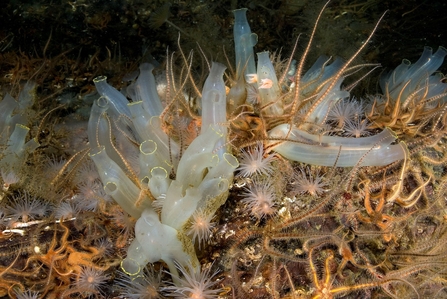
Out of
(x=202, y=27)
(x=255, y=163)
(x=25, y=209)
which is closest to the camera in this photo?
(x=255, y=163)

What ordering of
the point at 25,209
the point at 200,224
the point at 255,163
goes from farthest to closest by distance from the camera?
1. the point at 25,209
2. the point at 255,163
3. the point at 200,224

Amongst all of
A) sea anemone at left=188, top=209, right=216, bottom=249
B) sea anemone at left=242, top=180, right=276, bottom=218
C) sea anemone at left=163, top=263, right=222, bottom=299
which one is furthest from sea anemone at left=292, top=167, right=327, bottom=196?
sea anemone at left=163, top=263, right=222, bottom=299

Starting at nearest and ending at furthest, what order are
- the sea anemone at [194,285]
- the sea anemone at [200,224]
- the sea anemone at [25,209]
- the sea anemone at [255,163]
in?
the sea anemone at [194,285], the sea anemone at [200,224], the sea anemone at [255,163], the sea anemone at [25,209]

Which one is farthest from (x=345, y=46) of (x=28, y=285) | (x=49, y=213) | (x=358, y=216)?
(x=28, y=285)

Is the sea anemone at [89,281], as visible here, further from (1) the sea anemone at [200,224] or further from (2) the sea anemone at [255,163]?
(2) the sea anemone at [255,163]

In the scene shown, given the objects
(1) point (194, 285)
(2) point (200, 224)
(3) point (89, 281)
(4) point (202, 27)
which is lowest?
(3) point (89, 281)

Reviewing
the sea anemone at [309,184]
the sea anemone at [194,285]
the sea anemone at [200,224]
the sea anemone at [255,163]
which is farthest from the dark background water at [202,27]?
the sea anemone at [194,285]

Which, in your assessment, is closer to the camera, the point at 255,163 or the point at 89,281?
the point at 89,281

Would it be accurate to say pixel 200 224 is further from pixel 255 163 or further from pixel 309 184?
pixel 309 184

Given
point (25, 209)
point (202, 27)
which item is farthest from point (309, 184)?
point (202, 27)

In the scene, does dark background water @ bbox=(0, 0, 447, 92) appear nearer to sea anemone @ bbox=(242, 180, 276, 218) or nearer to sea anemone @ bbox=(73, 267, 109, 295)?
sea anemone @ bbox=(242, 180, 276, 218)

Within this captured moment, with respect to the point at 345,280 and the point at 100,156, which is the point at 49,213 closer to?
the point at 100,156
